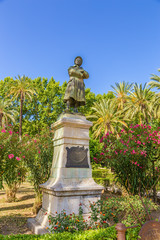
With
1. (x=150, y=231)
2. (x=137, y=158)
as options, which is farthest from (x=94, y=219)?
(x=137, y=158)

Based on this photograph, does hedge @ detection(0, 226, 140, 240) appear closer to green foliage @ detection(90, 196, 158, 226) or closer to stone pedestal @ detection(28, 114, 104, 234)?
green foliage @ detection(90, 196, 158, 226)

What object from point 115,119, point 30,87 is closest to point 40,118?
point 30,87

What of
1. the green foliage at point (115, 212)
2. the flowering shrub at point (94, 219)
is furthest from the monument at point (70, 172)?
the green foliage at point (115, 212)

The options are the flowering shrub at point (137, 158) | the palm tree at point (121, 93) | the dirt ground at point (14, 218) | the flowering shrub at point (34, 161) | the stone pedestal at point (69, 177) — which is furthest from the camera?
the palm tree at point (121, 93)

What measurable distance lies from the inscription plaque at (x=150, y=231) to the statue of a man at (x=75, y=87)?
16.2ft

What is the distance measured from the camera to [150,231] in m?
3.83

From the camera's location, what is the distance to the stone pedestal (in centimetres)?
604

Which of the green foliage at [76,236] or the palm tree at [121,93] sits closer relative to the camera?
the green foliage at [76,236]

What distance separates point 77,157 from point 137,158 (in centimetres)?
432

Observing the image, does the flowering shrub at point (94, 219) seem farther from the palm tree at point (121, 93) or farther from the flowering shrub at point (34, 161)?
the palm tree at point (121, 93)

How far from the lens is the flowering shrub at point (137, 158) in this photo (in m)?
9.90

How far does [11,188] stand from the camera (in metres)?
11.4

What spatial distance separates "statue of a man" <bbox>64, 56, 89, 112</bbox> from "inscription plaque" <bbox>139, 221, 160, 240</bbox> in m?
4.94

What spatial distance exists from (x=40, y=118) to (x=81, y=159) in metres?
22.0
